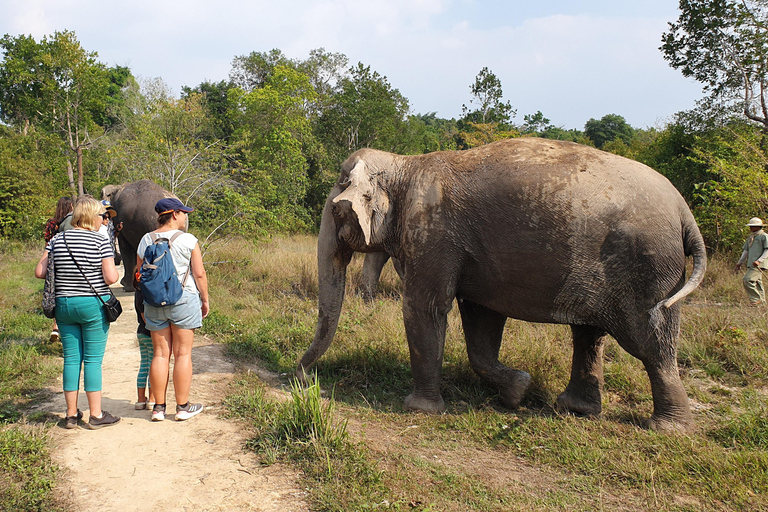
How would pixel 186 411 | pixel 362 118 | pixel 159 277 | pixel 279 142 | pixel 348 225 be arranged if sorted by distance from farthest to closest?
1. pixel 362 118
2. pixel 279 142
3. pixel 348 225
4. pixel 186 411
5. pixel 159 277

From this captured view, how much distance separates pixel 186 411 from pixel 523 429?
2.94 m

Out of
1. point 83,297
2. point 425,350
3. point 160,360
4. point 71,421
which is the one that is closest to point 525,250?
point 425,350

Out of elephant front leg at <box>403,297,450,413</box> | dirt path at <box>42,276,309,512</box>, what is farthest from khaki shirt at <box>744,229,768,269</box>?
dirt path at <box>42,276,309,512</box>

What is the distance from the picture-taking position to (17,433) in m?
4.09

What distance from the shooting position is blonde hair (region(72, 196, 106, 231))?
4.45 metres

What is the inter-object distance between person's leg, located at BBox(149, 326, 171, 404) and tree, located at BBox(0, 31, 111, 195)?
18.2 m

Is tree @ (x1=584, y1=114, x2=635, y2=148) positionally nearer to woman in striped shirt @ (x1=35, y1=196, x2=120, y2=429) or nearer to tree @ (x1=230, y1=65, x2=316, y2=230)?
tree @ (x1=230, y1=65, x2=316, y2=230)

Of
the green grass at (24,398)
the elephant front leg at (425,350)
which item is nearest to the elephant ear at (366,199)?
the elephant front leg at (425,350)

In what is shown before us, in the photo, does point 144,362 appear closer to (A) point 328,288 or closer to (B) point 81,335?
(B) point 81,335

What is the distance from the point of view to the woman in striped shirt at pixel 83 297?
14.2 feet

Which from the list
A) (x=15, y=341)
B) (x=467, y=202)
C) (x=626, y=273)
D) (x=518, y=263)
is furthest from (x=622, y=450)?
(x=15, y=341)

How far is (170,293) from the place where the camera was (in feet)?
14.2

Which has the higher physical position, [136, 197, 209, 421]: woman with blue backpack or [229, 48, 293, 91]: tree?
[229, 48, 293, 91]: tree

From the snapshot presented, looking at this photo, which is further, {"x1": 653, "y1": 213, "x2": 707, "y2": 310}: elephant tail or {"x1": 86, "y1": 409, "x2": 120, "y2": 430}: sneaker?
{"x1": 86, "y1": 409, "x2": 120, "y2": 430}: sneaker
